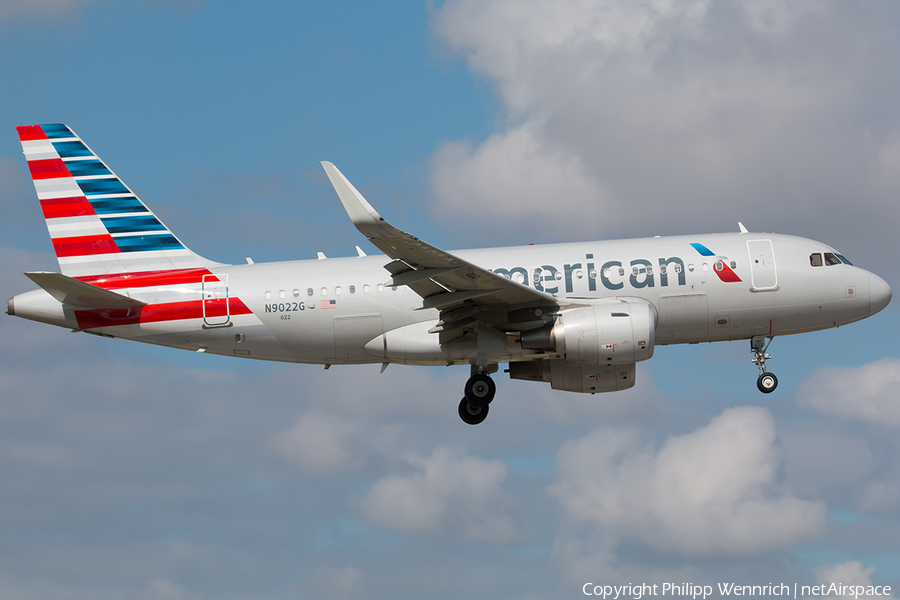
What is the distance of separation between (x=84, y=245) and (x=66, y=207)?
5.27 ft

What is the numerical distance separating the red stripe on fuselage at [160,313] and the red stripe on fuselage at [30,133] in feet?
24.4

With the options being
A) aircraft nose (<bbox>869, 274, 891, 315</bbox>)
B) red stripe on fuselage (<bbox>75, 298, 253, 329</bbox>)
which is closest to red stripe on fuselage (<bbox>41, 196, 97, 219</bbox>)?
red stripe on fuselage (<bbox>75, 298, 253, 329</bbox>)

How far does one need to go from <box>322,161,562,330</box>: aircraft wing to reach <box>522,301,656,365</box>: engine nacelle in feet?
2.83

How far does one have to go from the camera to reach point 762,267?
27.1 metres

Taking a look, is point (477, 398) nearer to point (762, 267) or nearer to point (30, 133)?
point (762, 267)

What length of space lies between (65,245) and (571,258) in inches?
631

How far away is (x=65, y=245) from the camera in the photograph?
29.5 m

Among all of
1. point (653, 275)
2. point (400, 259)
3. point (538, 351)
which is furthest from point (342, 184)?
point (653, 275)

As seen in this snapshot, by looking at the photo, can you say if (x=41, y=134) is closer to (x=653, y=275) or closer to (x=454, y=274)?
(x=454, y=274)

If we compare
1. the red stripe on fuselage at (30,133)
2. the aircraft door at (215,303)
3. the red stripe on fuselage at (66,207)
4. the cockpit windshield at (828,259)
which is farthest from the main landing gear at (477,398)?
the red stripe on fuselage at (30,133)

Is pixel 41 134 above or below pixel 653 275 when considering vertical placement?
above

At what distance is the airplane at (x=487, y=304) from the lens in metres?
26.3

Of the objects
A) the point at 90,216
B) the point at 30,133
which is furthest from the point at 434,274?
the point at 30,133

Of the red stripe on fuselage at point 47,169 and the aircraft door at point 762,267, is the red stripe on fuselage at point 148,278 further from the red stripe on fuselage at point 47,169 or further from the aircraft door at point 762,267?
the aircraft door at point 762,267
